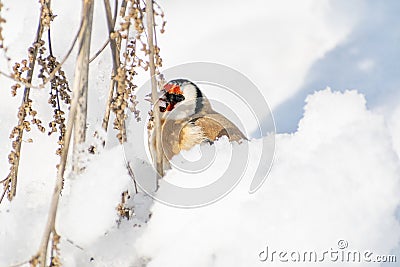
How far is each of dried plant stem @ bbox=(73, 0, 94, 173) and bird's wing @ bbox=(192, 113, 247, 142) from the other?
605 millimetres

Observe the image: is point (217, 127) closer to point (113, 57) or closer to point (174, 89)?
point (174, 89)

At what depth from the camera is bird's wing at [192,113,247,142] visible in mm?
1513

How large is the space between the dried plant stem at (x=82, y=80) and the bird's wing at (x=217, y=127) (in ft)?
1.98

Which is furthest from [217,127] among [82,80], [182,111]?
[82,80]

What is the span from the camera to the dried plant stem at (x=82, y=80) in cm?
87

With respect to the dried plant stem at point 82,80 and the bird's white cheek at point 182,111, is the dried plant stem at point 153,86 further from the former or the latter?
the bird's white cheek at point 182,111

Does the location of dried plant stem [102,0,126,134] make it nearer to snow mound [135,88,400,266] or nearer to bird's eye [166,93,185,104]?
snow mound [135,88,400,266]

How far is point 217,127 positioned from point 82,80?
0.73m

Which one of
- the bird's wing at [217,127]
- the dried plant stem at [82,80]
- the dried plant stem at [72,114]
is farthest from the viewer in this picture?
the bird's wing at [217,127]

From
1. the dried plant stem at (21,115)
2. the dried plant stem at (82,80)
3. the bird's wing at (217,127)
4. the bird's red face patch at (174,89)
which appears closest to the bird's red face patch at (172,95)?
the bird's red face patch at (174,89)

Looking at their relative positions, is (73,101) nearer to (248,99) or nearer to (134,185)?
(134,185)

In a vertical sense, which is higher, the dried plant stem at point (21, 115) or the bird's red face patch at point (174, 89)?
the bird's red face patch at point (174, 89)

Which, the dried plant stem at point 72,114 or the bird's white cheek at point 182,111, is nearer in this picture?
the dried plant stem at point 72,114

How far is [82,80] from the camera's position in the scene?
88 cm
